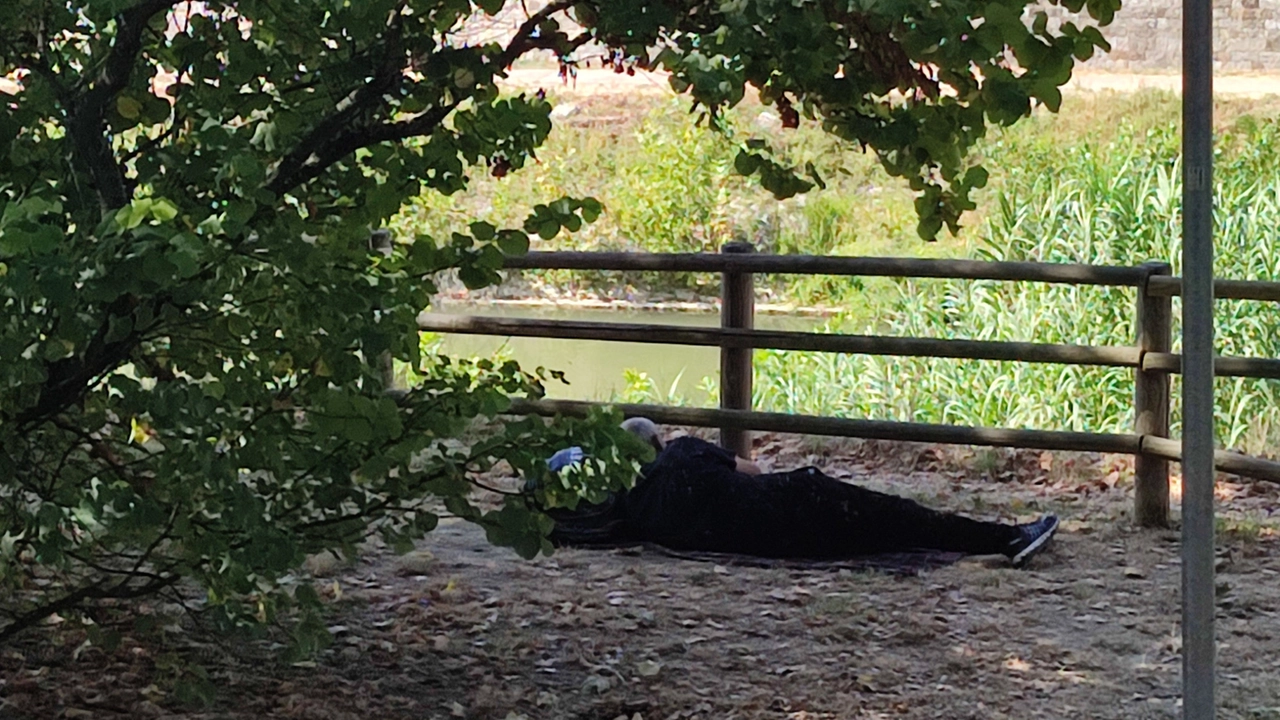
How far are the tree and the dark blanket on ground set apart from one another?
199cm

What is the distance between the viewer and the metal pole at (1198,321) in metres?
2.50

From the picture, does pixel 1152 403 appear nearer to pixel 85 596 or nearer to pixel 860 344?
pixel 860 344

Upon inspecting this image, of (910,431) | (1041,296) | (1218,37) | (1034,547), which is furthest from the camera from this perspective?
(1218,37)

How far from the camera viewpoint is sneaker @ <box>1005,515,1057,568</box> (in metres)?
4.89

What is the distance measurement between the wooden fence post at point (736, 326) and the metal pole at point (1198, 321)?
354cm

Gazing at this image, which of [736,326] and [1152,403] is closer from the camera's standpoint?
[1152,403]

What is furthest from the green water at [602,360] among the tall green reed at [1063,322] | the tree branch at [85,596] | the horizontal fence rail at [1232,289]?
the tree branch at [85,596]

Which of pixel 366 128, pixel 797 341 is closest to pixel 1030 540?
pixel 797 341

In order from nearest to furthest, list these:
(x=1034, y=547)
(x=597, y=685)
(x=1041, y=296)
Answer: (x=597, y=685) < (x=1034, y=547) < (x=1041, y=296)

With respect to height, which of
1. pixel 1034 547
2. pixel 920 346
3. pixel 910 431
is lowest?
pixel 1034 547

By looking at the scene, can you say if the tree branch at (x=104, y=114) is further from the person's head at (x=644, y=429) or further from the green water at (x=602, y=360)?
the green water at (x=602, y=360)

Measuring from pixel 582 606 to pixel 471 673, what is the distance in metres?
0.65

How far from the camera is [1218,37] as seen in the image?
17.5m

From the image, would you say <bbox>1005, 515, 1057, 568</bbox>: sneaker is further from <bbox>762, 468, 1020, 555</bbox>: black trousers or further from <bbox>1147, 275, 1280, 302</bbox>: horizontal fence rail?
<bbox>1147, 275, 1280, 302</bbox>: horizontal fence rail
